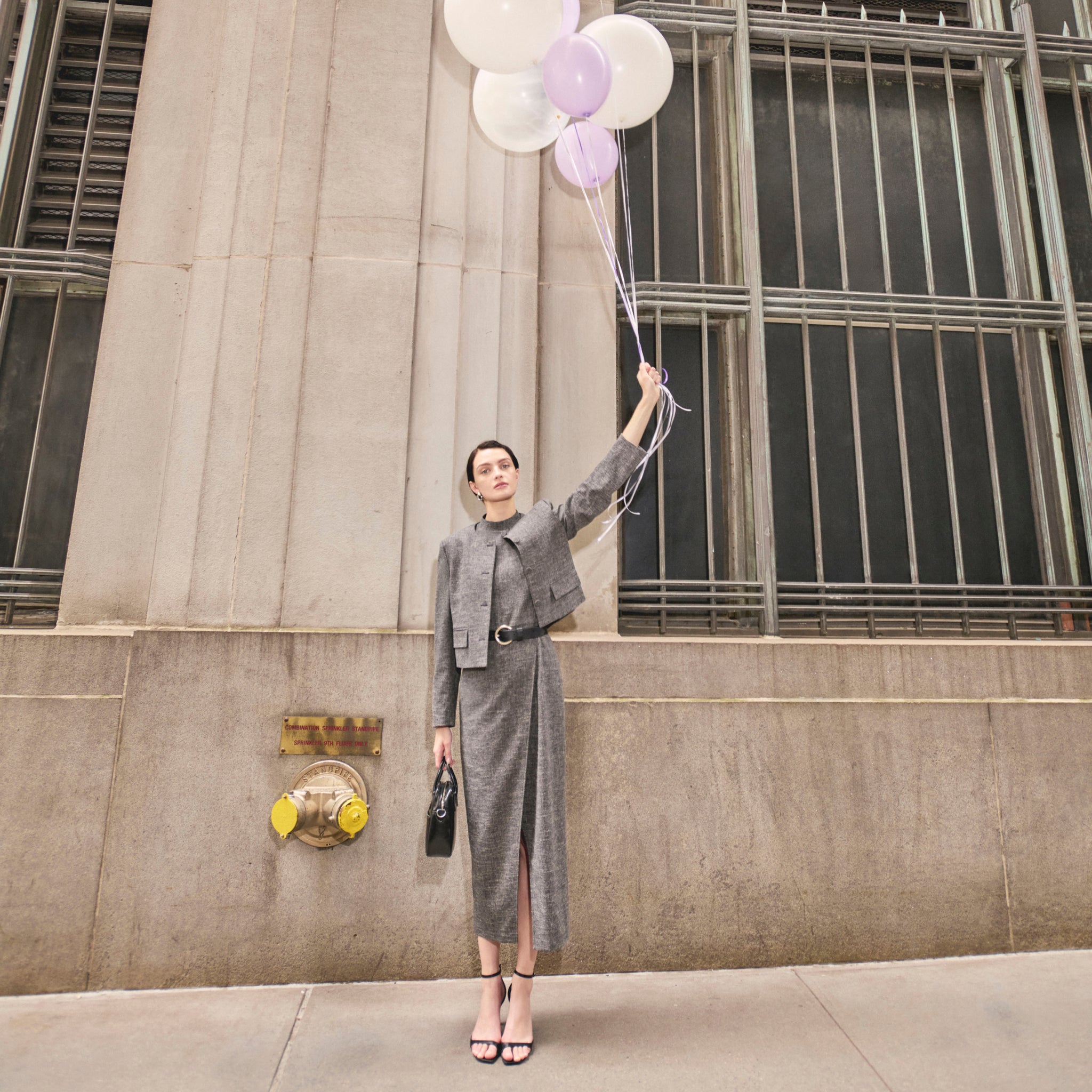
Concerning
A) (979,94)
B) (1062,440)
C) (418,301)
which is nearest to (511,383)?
(418,301)

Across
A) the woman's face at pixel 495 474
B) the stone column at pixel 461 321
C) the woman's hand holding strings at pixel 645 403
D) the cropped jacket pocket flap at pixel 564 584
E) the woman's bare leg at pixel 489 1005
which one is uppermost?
the stone column at pixel 461 321

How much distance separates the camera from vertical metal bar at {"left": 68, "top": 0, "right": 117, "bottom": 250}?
3.99 metres

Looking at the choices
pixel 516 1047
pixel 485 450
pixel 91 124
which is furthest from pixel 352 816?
pixel 91 124

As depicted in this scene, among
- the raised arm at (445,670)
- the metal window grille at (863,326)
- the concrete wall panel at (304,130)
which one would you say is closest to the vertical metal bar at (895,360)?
the metal window grille at (863,326)

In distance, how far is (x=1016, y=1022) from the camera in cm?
265

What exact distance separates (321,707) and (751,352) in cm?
308

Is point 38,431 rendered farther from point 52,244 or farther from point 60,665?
point 60,665

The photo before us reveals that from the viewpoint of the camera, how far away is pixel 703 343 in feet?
12.9

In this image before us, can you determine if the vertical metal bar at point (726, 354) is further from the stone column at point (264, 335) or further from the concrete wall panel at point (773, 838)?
the stone column at point (264, 335)

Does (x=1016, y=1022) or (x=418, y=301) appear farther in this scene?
(x=418, y=301)

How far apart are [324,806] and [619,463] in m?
1.96

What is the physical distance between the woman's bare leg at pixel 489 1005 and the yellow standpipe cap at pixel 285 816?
0.94 meters

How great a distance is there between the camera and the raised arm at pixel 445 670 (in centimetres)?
262

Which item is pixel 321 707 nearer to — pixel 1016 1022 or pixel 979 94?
pixel 1016 1022
